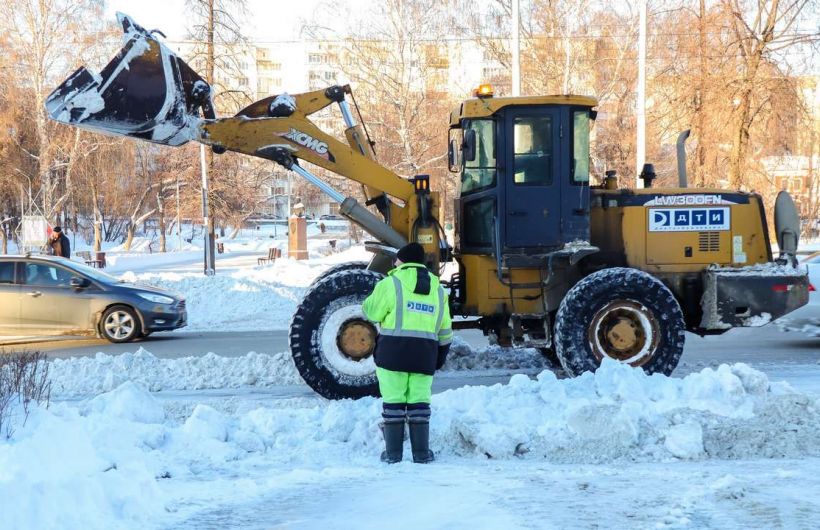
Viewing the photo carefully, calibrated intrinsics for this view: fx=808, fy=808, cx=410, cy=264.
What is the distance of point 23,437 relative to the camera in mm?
5164

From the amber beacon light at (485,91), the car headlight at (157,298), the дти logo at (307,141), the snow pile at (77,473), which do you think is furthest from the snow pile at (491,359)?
the car headlight at (157,298)

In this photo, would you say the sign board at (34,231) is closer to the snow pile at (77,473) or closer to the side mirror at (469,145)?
the side mirror at (469,145)

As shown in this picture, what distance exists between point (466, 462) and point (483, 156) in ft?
12.8

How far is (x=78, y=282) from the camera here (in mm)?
13320

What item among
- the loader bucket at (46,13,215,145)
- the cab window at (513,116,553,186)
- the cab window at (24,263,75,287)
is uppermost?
the loader bucket at (46,13,215,145)

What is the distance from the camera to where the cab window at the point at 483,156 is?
28.5 feet

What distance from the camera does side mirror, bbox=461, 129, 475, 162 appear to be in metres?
8.30

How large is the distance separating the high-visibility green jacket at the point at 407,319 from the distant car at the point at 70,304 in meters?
8.60

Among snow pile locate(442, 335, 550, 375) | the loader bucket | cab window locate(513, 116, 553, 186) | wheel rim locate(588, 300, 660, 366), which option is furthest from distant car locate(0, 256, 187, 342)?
wheel rim locate(588, 300, 660, 366)

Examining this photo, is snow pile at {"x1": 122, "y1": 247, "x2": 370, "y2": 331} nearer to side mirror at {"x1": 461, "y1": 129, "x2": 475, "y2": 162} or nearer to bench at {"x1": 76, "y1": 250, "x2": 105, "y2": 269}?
side mirror at {"x1": 461, "y1": 129, "x2": 475, "y2": 162}

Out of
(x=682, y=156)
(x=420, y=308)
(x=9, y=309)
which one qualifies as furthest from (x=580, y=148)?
(x=9, y=309)

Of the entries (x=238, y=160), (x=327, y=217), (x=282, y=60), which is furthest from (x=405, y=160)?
(x=327, y=217)

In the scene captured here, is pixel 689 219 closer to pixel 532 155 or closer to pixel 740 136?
pixel 532 155

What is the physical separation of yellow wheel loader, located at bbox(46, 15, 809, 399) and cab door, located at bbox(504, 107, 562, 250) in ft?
0.05
